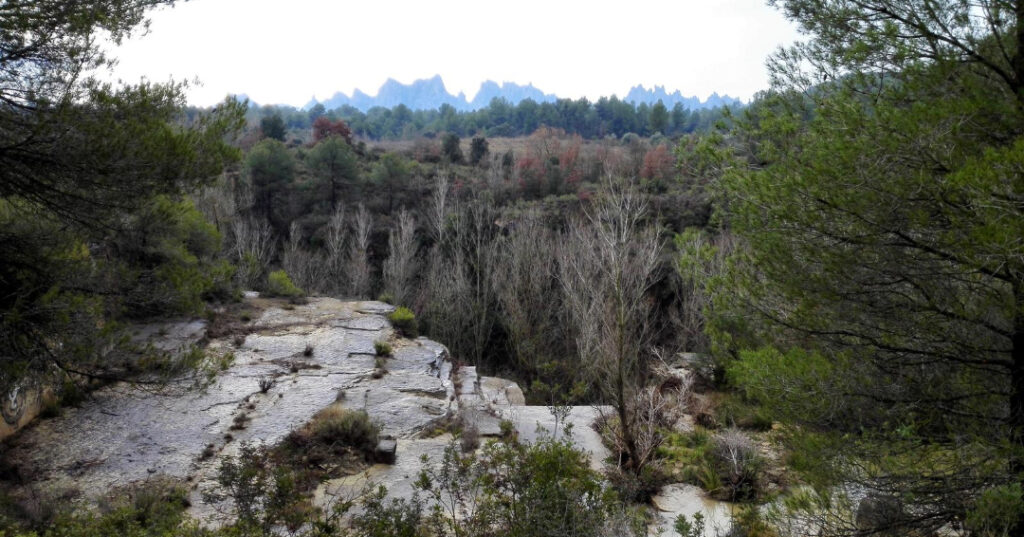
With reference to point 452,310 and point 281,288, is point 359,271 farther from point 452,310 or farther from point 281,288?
point 281,288

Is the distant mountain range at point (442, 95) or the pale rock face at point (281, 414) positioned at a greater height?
the distant mountain range at point (442, 95)

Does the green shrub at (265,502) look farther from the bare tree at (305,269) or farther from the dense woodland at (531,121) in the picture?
the dense woodland at (531,121)

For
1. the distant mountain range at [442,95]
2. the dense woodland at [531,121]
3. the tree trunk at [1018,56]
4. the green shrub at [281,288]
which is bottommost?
the green shrub at [281,288]

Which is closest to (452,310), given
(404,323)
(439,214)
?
(439,214)

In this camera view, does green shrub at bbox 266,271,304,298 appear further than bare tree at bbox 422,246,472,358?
No

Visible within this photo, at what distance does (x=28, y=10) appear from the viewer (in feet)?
15.0

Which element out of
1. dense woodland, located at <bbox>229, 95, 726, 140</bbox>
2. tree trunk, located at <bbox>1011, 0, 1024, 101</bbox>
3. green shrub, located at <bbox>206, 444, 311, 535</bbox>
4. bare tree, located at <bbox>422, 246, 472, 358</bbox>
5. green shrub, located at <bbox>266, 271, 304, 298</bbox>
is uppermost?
dense woodland, located at <bbox>229, 95, 726, 140</bbox>

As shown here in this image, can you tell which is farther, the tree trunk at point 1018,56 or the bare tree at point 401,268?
the bare tree at point 401,268

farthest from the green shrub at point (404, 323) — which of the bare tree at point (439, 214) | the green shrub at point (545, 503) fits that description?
the green shrub at point (545, 503)

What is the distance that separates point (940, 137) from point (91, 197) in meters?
6.39

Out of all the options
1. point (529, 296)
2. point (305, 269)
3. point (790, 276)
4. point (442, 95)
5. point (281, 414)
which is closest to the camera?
point (790, 276)

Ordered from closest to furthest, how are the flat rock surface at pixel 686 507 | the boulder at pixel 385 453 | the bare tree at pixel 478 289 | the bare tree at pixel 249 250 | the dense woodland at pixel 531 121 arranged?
1. the flat rock surface at pixel 686 507
2. the boulder at pixel 385 453
3. the bare tree at pixel 249 250
4. the bare tree at pixel 478 289
5. the dense woodland at pixel 531 121

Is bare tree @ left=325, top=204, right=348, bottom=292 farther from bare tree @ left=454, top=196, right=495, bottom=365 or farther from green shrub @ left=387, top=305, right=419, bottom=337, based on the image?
green shrub @ left=387, top=305, right=419, bottom=337

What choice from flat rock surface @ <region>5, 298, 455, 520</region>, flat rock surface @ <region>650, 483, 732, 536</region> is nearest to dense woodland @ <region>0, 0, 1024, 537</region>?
flat rock surface @ <region>650, 483, 732, 536</region>
